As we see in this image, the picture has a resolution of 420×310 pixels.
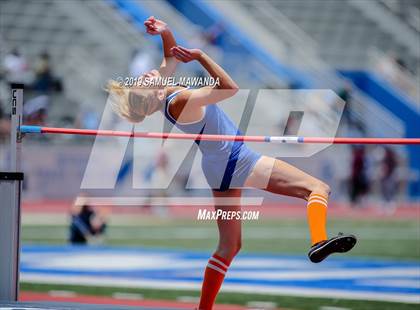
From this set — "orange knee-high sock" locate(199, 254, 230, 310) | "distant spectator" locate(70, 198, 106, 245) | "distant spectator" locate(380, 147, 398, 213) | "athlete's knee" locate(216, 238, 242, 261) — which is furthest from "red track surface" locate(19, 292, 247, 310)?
"distant spectator" locate(380, 147, 398, 213)

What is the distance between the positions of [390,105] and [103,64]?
25.4ft

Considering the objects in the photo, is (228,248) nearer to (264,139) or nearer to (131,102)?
(264,139)

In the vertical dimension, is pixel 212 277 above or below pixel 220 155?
below

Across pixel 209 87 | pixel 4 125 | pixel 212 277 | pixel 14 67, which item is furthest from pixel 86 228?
pixel 209 87

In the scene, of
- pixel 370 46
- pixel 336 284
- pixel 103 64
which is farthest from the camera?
pixel 370 46

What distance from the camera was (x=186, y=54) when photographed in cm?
602

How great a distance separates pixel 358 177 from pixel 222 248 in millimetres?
15984

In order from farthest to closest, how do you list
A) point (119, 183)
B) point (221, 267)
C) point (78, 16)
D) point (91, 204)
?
point (78, 16), point (119, 183), point (91, 204), point (221, 267)

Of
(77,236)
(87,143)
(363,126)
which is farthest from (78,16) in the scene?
(77,236)

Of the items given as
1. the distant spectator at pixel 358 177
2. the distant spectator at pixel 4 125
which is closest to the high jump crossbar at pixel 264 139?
the distant spectator at pixel 4 125

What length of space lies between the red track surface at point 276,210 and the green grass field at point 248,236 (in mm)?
970

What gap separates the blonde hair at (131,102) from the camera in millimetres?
6168

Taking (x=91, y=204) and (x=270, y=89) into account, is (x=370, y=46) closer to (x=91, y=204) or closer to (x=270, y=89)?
(x=270, y=89)

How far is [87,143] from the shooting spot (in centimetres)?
1966
